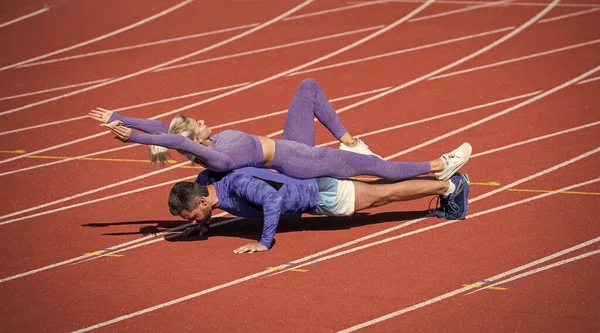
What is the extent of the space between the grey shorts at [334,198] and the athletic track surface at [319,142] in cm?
26

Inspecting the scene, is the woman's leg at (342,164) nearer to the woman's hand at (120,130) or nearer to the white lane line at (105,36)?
the woman's hand at (120,130)

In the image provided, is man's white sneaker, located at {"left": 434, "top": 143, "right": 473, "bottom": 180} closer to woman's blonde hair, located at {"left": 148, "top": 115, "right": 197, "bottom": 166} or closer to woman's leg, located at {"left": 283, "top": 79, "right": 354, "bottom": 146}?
woman's leg, located at {"left": 283, "top": 79, "right": 354, "bottom": 146}

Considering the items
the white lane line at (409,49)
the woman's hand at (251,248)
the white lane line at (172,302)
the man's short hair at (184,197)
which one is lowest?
the white lane line at (172,302)

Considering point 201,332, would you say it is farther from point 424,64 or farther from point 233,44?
point 233,44

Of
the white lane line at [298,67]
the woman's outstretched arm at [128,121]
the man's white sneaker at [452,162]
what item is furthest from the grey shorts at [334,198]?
the white lane line at [298,67]

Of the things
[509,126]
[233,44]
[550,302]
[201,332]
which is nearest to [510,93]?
[509,126]

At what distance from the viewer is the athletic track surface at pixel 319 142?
22.3ft

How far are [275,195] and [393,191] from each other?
1053mm

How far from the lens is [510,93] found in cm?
1143

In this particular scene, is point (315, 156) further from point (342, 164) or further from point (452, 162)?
point (452, 162)

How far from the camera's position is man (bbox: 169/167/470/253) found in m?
7.41

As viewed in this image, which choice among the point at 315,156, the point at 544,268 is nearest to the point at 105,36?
the point at 315,156

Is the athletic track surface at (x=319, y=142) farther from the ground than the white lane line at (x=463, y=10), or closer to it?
closer to it

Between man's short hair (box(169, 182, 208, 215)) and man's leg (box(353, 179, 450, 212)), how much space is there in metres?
1.23
